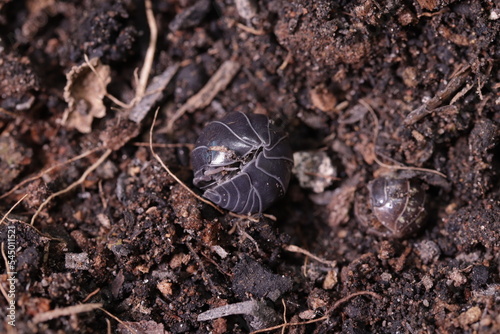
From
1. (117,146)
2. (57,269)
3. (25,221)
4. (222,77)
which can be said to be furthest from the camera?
(222,77)

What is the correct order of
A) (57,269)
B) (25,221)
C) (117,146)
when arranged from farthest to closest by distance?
(117,146), (25,221), (57,269)

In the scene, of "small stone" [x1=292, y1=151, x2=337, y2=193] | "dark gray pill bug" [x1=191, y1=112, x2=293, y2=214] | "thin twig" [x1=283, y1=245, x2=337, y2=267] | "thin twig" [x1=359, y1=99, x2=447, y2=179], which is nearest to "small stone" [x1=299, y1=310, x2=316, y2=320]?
"thin twig" [x1=283, y1=245, x2=337, y2=267]

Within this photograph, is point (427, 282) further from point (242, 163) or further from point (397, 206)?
point (242, 163)

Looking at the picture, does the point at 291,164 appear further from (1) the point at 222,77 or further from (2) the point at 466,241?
(2) the point at 466,241

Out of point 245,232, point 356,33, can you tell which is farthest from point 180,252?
point 356,33

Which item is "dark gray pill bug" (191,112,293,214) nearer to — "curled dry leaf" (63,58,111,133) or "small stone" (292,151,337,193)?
"small stone" (292,151,337,193)

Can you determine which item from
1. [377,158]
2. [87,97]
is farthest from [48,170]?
[377,158]

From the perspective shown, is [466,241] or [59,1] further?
[59,1]
